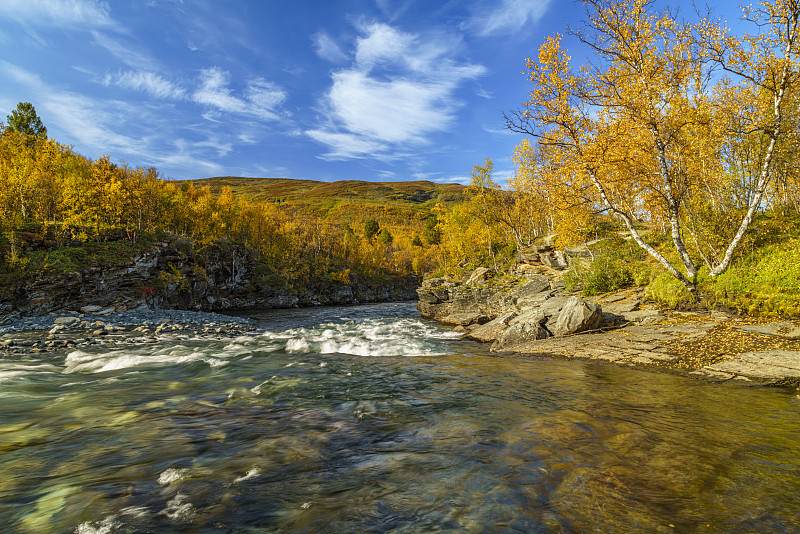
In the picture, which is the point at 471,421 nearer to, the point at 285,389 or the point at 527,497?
the point at 527,497

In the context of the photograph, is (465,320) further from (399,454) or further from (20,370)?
(20,370)

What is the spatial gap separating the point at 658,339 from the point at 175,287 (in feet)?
151

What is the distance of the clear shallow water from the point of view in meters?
3.53

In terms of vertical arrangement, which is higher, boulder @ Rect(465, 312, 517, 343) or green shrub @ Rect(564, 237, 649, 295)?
green shrub @ Rect(564, 237, 649, 295)

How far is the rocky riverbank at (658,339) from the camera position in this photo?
28.7ft

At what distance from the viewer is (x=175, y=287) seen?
39.9m

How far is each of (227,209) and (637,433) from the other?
252 feet

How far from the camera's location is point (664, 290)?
14766 mm

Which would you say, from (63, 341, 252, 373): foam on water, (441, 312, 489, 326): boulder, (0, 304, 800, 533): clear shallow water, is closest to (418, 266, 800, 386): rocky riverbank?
(0, 304, 800, 533): clear shallow water

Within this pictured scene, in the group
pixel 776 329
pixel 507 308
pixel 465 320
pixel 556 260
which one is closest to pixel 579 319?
pixel 776 329

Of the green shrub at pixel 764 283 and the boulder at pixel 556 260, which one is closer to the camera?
the green shrub at pixel 764 283

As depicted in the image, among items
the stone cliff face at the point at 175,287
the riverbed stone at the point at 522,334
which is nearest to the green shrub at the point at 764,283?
the riverbed stone at the point at 522,334

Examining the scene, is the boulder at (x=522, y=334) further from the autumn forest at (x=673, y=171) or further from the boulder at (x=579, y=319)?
the autumn forest at (x=673, y=171)

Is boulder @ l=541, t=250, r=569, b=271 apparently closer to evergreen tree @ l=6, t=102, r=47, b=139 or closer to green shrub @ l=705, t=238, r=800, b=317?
green shrub @ l=705, t=238, r=800, b=317
